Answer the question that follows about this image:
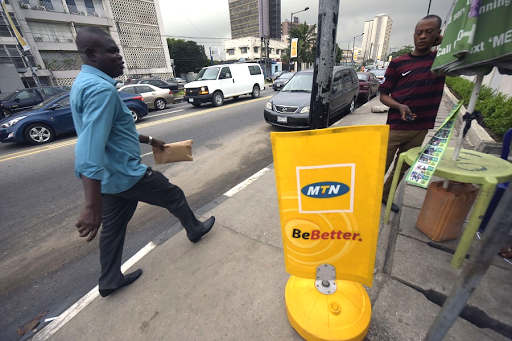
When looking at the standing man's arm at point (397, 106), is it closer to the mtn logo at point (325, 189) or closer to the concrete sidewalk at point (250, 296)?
the concrete sidewalk at point (250, 296)

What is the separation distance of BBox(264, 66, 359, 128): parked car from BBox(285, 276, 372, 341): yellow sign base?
15.7ft

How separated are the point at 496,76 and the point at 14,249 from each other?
36.1 feet

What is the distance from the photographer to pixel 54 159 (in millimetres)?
5641

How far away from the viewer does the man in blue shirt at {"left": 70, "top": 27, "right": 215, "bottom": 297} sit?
1340mm

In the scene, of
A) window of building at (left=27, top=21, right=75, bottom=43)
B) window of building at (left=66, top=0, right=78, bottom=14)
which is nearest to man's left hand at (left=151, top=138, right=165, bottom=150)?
window of building at (left=27, top=21, right=75, bottom=43)

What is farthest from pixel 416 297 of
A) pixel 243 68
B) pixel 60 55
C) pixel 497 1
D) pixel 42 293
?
pixel 60 55

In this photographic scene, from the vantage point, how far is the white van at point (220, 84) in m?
11.3

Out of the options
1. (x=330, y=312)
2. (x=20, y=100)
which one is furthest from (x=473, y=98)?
(x=20, y=100)

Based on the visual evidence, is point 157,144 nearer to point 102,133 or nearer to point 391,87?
point 102,133

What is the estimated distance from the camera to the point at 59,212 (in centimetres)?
346

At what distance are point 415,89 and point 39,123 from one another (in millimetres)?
9582

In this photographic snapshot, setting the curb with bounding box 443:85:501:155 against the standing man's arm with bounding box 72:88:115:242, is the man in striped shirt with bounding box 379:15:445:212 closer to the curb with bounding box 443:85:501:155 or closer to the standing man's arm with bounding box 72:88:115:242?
the curb with bounding box 443:85:501:155

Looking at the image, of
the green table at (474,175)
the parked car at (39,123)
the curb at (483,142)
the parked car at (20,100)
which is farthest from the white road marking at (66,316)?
the parked car at (20,100)

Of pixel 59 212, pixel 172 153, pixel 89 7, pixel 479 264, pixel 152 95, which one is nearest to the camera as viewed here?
pixel 479 264
